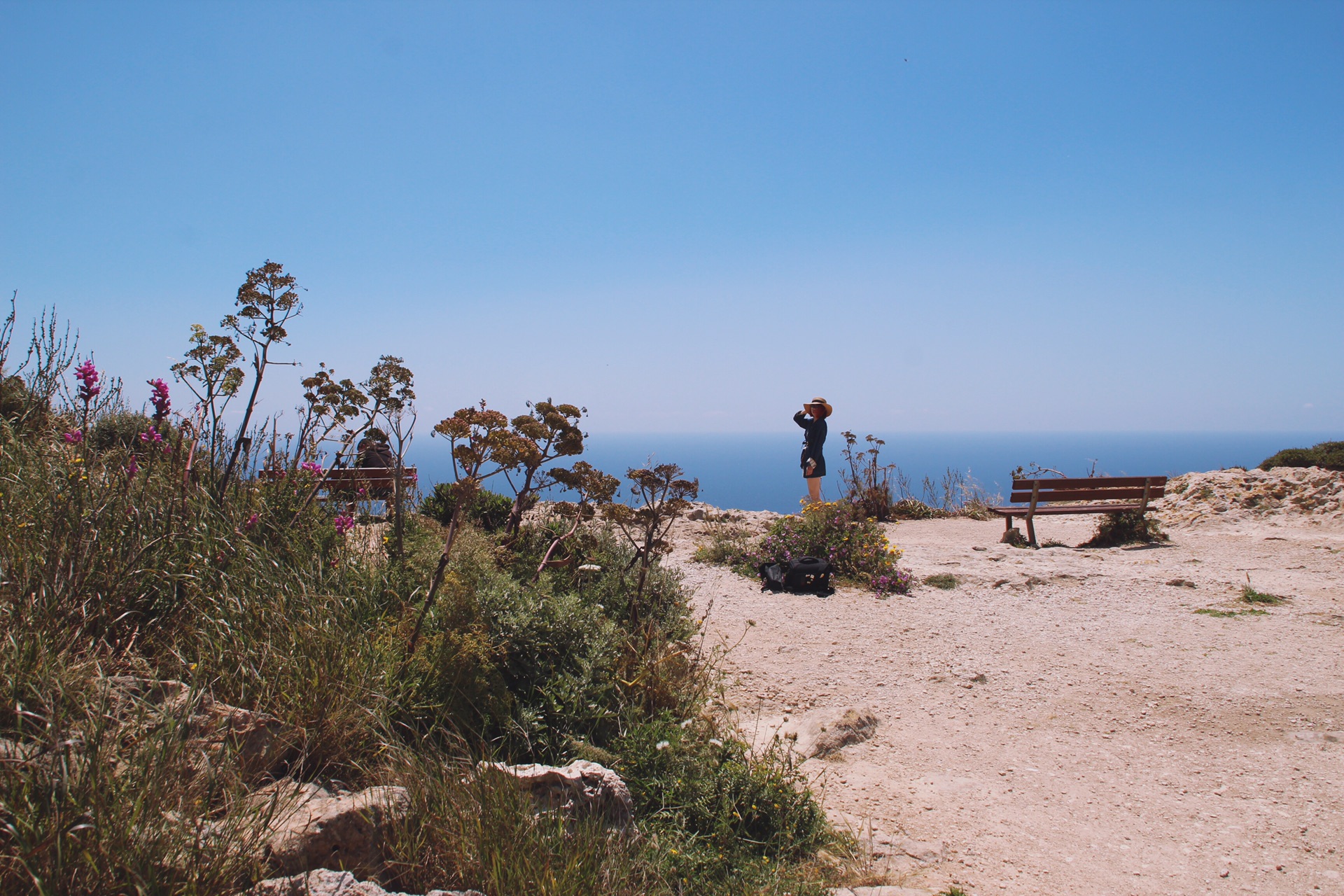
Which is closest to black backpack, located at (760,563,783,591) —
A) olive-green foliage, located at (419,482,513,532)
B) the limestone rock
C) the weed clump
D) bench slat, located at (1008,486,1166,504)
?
olive-green foliage, located at (419,482,513,532)

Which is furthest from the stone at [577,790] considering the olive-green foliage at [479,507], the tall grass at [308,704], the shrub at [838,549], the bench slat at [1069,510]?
the bench slat at [1069,510]

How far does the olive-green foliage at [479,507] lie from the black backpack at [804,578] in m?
3.14

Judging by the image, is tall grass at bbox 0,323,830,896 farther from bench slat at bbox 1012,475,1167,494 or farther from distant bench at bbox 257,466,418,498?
bench slat at bbox 1012,475,1167,494

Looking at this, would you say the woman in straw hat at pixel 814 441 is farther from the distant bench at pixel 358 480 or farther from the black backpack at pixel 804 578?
the distant bench at pixel 358 480

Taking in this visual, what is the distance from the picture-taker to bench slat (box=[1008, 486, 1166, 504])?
1052cm

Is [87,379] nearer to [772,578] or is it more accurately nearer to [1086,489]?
[772,578]

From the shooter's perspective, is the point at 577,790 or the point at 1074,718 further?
the point at 1074,718

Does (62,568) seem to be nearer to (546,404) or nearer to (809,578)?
(546,404)

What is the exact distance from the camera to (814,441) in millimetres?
12148

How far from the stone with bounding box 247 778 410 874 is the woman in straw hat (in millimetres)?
10296

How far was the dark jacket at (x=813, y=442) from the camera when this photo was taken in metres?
12.1

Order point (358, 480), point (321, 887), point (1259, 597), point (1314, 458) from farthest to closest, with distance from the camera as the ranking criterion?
point (1314, 458)
point (1259, 597)
point (358, 480)
point (321, 887)

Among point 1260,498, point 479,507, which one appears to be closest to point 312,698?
point 479,507

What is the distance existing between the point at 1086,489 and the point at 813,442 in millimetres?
4261
